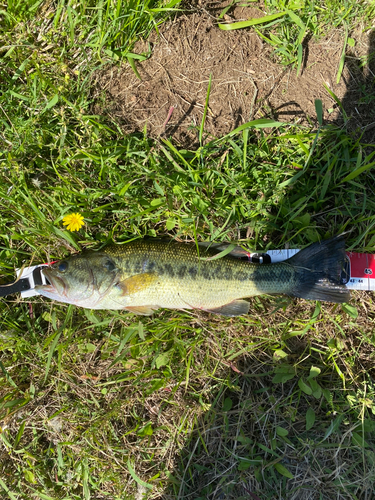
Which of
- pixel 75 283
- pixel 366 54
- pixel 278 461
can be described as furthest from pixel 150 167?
pixel 278 461

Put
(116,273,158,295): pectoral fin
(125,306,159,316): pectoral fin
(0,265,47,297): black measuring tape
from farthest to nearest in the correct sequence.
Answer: (0,265,47,297): black measuring tape
(125,306,159,316): pectoral fin
(116,273,158,295): pectoral fin

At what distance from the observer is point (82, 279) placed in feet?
10.4

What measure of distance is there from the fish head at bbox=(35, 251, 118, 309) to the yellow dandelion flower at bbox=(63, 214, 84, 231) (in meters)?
0.34

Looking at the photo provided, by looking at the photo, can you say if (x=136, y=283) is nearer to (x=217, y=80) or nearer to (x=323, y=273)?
(x=323, y=273)

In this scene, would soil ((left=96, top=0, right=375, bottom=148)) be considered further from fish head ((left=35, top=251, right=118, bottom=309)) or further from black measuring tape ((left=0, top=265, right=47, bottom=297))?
black measuring tape ((left=0, top=265, right=47, bottom=297))

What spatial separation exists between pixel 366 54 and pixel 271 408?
3.98 m

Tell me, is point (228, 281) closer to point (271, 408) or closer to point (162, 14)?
point (271, 408)

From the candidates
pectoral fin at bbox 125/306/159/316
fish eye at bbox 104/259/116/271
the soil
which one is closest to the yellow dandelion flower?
fish eye at bbox 104/259/116/271

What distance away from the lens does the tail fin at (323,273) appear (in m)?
3.15

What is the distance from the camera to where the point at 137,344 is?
11.0 feet

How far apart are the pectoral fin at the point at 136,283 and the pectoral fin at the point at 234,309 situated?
2.28ft

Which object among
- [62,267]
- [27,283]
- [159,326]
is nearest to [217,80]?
[62,267]

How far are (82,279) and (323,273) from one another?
2433mm

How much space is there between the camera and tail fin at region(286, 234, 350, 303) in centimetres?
315
